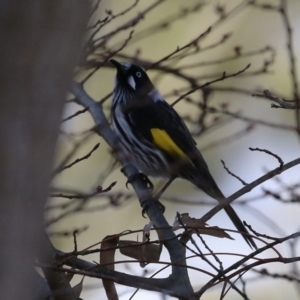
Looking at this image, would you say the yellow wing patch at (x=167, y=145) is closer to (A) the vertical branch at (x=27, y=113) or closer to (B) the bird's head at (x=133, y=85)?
(B) the bird's head at (x=133, y=85)

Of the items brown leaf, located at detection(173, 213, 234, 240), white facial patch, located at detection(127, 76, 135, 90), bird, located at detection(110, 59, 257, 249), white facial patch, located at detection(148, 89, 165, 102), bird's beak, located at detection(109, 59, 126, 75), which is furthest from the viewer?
white facial patch, located at detection(127, 76, 135, 90)

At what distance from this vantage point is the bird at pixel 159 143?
4.09m

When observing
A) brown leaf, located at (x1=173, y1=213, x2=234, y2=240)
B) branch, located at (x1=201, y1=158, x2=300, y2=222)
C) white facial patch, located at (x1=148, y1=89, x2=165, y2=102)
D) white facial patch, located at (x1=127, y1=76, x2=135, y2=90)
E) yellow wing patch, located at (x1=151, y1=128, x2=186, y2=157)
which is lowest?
brown leaf, located at (x1=173, y1=213, x2=234, y2=240)

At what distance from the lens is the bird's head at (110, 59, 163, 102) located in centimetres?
452

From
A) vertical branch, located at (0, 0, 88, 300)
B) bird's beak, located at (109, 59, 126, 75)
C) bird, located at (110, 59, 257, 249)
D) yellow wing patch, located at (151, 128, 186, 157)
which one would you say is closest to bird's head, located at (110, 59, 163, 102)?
bird's beak, located at (109, 59, 126, 75)

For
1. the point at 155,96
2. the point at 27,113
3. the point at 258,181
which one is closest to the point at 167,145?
the point at 155,96

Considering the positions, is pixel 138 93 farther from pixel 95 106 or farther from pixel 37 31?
pixel 37 31

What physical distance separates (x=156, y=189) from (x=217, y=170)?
4547 mm

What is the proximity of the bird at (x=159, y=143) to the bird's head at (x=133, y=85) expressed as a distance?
13 centimetres

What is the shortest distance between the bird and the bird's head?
0.13m

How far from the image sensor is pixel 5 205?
4.18 feet

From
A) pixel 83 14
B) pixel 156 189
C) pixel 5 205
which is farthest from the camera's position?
pixel 156 189

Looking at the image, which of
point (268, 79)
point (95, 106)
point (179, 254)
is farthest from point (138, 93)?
point (268, 79)

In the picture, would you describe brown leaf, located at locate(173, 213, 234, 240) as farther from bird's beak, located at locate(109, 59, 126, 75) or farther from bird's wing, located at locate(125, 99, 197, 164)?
bird's beak, located at locate(109, 59, 126, 75)
